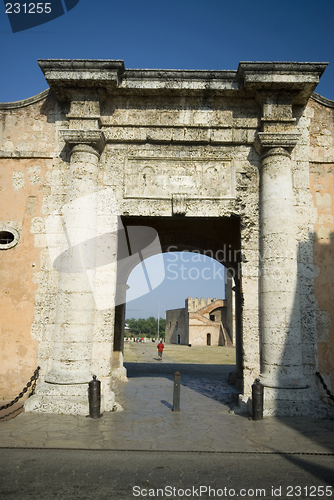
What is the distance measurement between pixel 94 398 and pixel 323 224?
15.3ft

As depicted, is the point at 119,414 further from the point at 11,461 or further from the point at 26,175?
the point at 26,175

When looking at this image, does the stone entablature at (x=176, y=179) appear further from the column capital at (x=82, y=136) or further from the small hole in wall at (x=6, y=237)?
the small hole in wall at (x=6, y=237)

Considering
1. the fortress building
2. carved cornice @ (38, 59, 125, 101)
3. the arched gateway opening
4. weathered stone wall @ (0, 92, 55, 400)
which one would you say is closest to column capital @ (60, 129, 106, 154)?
weathered stone wall @ (0, 92, 55, 400)

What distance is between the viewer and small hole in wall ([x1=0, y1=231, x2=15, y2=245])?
6.54 metres

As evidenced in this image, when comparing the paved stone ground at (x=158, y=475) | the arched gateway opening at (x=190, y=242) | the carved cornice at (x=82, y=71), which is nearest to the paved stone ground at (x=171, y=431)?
the paved stone ground at (x=158, y=475)

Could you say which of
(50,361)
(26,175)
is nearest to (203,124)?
(26,175)

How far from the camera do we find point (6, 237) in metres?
6.59

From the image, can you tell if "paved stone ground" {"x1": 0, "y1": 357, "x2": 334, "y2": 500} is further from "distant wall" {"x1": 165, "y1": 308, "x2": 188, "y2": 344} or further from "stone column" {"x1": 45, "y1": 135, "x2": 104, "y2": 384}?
"distant wall" {"x1": 165, "y1": 308, "x2": 188, "y2": 344}

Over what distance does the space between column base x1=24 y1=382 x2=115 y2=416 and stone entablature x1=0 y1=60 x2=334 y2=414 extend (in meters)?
0.25

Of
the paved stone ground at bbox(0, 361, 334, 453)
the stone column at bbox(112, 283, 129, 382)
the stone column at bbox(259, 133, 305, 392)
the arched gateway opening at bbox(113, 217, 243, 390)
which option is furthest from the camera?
the arched gateway opening at bbox(113, 217, 243, 390)

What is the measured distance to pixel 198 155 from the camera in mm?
6582

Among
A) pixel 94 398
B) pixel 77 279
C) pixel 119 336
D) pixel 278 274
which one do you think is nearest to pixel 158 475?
pixel 94 398

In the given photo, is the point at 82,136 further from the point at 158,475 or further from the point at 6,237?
the point at 158,475

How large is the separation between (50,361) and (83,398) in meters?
1.00
